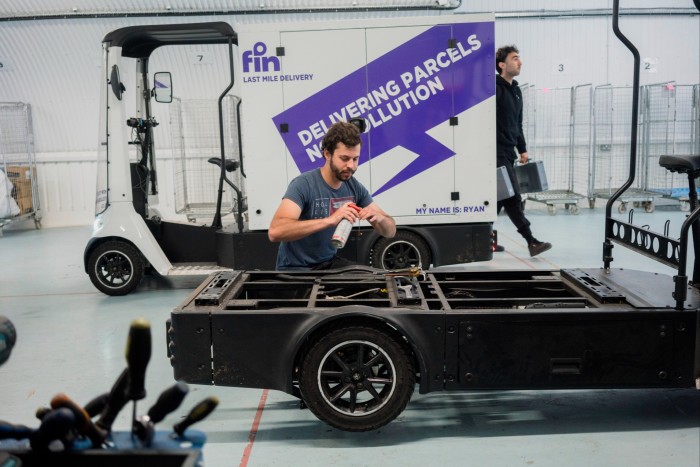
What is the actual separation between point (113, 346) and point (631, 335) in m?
3.46

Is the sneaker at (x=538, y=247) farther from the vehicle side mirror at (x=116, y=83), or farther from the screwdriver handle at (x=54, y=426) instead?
the screwdriver handle at (x=54, y=426)

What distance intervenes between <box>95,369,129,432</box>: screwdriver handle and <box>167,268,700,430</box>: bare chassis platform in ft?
6.33

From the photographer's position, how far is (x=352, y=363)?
3205 mm

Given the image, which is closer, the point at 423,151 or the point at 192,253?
the point at 423,151

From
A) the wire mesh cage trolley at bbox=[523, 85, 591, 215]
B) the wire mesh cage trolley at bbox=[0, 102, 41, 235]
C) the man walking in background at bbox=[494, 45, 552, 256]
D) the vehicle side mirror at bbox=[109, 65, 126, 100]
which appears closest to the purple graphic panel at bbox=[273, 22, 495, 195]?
the man walking in background at bbox=[494, 45, 552, 256]

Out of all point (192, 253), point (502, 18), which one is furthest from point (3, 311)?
point (502, 18)

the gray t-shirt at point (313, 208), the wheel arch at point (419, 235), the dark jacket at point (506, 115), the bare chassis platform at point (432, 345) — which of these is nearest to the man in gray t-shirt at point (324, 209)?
the gray t-shirt at point (313, 208)

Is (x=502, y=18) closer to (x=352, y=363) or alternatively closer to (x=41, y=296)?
(x=41, y=296)

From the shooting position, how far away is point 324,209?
4.03 metres

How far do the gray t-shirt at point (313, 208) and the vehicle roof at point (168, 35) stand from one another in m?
2.72

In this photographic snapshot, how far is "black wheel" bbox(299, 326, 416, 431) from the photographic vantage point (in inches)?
124

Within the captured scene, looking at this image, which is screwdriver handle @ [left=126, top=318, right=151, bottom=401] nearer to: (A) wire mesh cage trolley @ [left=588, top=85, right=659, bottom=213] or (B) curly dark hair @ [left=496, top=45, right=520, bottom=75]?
(B) curly dark hair @ [left=496, top=45, right=520, bottom=75]

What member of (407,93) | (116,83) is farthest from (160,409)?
(116,83)

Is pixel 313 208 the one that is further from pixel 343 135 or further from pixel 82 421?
pixel 82 421
